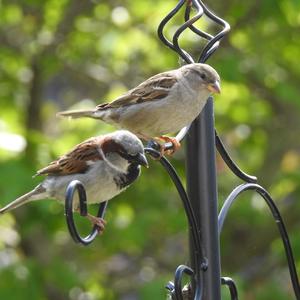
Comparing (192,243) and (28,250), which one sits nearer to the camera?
(192,243)

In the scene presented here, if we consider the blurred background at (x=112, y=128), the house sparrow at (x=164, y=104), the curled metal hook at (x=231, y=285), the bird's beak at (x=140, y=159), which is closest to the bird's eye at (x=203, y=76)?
the house sparrow at (x=164, y=104)

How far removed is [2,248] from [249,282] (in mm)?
1821

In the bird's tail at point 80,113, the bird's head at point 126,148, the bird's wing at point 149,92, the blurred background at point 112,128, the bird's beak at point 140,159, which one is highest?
the blurred background at point 112,128

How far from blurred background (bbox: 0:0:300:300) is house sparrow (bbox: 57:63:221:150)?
1820mm

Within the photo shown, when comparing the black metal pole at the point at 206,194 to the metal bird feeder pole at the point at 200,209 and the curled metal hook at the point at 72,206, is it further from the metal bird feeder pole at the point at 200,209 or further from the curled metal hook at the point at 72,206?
the curled metal hook at the point at 72,206

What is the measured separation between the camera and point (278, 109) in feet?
20.9

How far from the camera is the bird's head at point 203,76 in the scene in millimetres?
2881

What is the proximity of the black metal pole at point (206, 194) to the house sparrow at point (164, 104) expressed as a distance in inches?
Result: 6.2

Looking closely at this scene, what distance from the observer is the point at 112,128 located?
5.27m

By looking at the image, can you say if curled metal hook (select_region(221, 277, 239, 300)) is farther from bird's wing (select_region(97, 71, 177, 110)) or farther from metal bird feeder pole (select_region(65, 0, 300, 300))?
bird's wing (select_region(97, 71, 177, 110))

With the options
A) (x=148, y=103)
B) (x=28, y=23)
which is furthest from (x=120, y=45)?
(x=148, y=103)

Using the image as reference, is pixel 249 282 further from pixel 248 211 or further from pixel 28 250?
pixel 28 250

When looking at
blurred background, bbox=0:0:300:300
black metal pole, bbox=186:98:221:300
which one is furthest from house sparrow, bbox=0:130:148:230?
blurred background, bbox=0:0:300:300

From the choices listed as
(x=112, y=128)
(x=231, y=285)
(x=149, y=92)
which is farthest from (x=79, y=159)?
(x=112, y=128)
